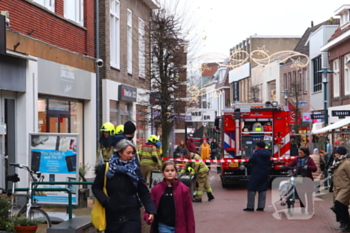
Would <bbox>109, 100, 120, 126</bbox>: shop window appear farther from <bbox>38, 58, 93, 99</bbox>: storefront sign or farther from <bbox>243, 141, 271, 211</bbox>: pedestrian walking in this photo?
<bbox>243, 141, 271, 211</bbox>: pedestrian walking

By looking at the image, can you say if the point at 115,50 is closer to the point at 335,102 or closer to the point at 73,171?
the point at 73,171

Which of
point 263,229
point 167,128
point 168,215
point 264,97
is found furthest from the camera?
point 264,97

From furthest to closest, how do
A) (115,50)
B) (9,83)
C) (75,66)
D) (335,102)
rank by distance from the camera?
(335,102), (115,50), (75,66), (9,83)

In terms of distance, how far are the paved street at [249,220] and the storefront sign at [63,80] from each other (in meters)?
4.77

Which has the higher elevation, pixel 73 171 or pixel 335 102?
pixel 335 102

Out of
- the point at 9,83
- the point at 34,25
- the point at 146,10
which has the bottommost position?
the point at 9,83

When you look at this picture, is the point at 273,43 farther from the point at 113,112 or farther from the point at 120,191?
the point at 120,191

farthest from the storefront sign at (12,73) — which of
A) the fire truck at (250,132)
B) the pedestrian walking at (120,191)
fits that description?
the fire truck at (250,132)

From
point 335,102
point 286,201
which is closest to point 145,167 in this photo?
point 286,201

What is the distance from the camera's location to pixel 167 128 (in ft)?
72.3

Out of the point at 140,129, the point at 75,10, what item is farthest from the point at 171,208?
the point at 140,129

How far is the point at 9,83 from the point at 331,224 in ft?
23.9

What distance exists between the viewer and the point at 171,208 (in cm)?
708

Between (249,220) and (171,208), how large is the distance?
21.4 feet
